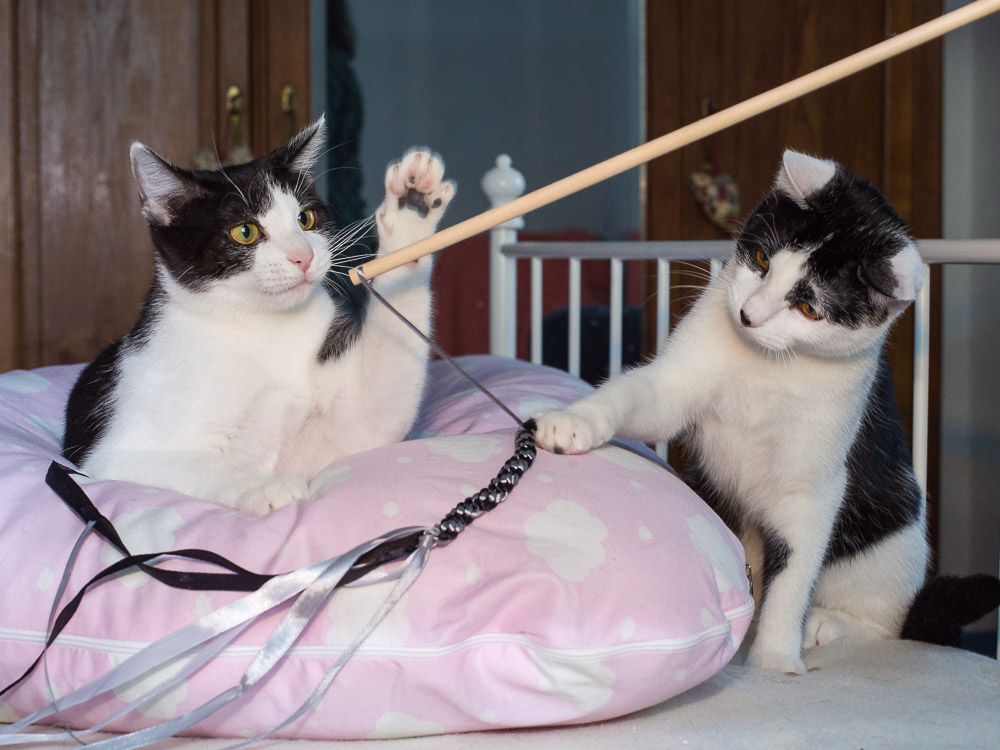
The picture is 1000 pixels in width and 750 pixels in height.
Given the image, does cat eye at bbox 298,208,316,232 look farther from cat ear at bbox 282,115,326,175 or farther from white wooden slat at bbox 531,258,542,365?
white wooden slat at bbox 531,258,542,365

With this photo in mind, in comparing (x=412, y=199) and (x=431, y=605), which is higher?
(x=412, y=199)

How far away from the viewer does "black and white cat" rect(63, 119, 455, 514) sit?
3.50 ft

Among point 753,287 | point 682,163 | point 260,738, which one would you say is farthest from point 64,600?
point 682,163

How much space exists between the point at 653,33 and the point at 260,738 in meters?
2.28

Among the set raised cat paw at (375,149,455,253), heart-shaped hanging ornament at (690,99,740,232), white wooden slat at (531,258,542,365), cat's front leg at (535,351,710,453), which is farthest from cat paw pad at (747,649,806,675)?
heart-shaped hanging ornament at (690,99,740,232)

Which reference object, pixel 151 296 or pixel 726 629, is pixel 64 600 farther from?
pixel 726 629

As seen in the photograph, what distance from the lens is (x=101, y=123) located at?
2.44 meters

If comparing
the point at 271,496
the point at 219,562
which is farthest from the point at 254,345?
the point at 219,562

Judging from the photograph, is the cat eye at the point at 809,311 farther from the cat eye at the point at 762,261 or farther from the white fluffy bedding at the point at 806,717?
the white fluffy bedding at the point at 806,717

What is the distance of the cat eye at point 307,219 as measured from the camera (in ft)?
3.78

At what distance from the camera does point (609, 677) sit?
0.81 m

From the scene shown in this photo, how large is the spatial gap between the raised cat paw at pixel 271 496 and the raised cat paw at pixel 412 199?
0.28 meters

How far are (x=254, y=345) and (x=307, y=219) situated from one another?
0.16 metres

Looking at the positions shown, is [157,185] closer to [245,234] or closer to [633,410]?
[245,234]
